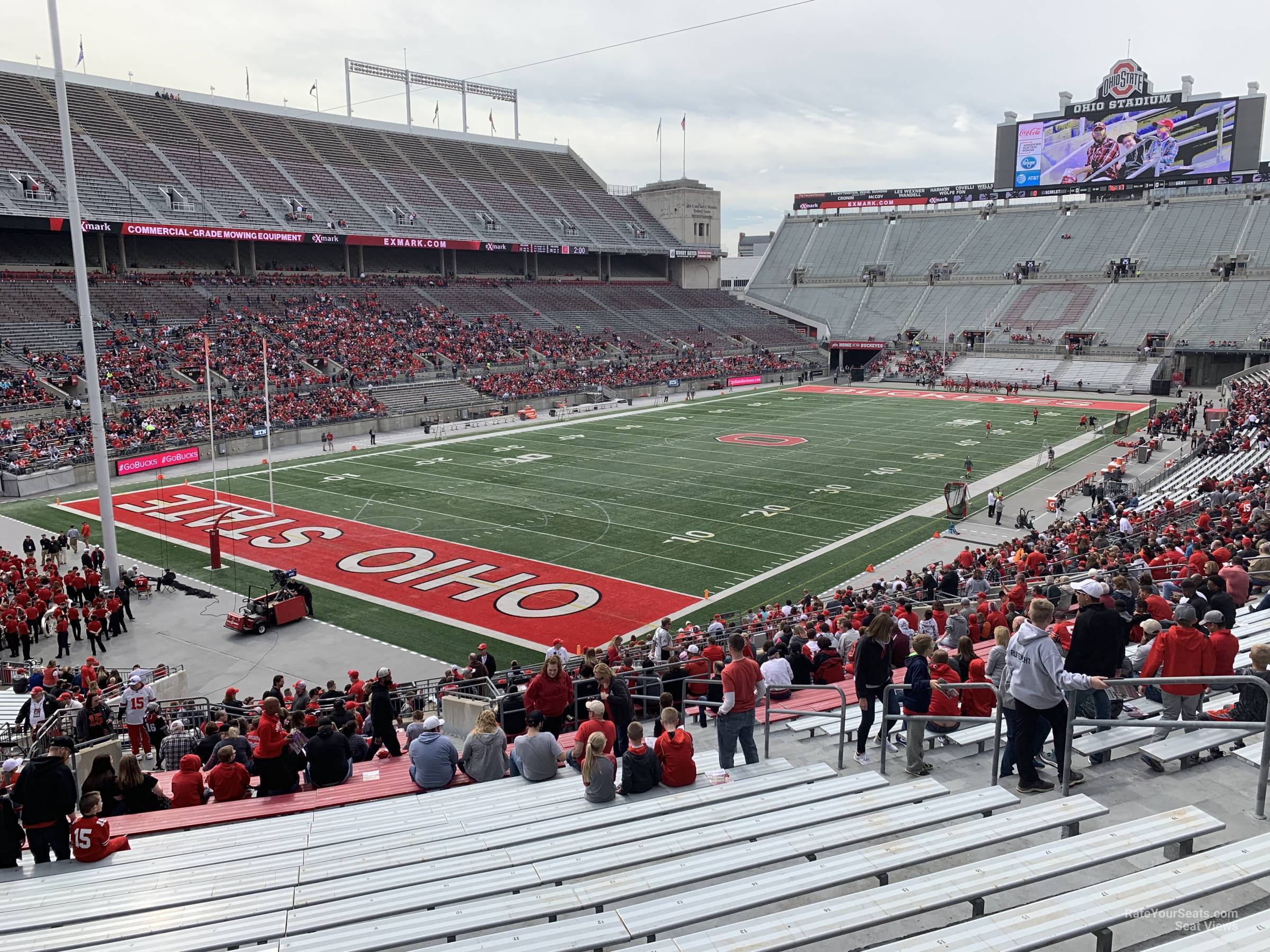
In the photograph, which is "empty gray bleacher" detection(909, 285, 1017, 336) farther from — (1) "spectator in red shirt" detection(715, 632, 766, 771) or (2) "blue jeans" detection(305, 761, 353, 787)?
(2) "blue jeans" detection(305, 761, 353, 787)

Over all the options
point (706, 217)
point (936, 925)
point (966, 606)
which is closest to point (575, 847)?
point (936, 925)

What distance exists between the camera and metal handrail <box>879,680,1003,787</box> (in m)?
6.71

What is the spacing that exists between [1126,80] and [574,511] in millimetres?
69507

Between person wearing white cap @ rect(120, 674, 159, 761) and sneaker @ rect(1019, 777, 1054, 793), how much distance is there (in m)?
11.1

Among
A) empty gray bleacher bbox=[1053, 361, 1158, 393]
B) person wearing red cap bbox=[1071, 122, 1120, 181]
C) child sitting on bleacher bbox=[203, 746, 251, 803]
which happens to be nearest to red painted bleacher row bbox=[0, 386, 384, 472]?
child sitting on bleacher bbox=[203, 746, 251, 803]

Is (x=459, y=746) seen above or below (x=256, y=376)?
below

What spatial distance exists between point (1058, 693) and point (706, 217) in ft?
292

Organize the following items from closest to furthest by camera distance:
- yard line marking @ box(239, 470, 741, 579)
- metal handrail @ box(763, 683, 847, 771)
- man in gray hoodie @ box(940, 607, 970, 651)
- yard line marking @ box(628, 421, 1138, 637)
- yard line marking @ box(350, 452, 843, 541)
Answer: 1. metal handrail @ box(763, 683, 847, 771)
2. man in gray hoodie @ box(940, 607, 970, 651)
3. yard line marking @ box(628, 421, 1138, 637)
4. yard line marking @ box(239, 470, 741, 579)
5. yard line marking @ box(350, 452, 843, 541)

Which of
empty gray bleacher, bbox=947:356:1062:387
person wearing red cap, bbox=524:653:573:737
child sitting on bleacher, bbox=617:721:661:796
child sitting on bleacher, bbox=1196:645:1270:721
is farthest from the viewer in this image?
empty gray bleacher, bbox=947:356:1062:387

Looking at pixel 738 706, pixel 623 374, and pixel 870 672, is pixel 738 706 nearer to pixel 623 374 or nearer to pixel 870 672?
pixel 870 672

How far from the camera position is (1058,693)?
20.6 feet

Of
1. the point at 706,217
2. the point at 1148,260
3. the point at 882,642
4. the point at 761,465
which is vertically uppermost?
the point at 706,217

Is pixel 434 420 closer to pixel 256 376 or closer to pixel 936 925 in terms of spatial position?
pixel 256 376

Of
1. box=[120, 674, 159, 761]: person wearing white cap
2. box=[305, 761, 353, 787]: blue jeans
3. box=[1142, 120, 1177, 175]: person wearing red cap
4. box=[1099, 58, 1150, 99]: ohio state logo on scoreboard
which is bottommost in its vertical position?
box=[120, 674, 159, 761]: person wearing white cap
